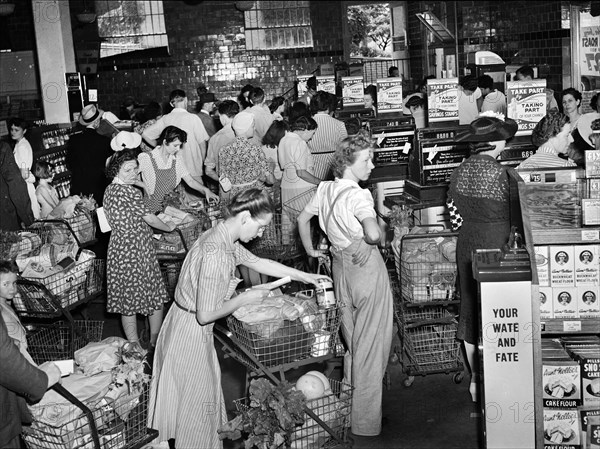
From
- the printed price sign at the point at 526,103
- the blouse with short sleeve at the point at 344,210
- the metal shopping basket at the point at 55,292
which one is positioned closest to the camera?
the blouse with short sleeve at the point at 344,210

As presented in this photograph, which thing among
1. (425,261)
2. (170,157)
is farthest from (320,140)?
(425,261)

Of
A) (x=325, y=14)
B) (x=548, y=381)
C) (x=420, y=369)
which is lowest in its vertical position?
(x=420, y=369)

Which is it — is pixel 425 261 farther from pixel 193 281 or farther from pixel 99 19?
pixel 99 19

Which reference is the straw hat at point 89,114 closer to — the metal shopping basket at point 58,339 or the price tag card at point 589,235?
the metal shopping basket at point 58,339

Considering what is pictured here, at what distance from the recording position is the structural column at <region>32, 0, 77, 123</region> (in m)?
13.5

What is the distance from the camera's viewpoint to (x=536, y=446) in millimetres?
4238

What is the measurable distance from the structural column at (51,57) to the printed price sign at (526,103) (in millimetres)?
7574

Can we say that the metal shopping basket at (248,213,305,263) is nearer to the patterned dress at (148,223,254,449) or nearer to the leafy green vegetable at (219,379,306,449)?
the patterned dress at (148,223,254,449)

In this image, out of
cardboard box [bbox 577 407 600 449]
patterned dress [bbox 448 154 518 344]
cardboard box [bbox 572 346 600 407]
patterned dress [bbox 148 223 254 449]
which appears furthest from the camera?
patterned dress [bbox 448 154 518 344]

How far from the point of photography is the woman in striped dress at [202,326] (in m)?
4.88

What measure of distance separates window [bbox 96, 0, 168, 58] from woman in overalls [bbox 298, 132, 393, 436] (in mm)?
15185

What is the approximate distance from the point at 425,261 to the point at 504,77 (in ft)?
26.8

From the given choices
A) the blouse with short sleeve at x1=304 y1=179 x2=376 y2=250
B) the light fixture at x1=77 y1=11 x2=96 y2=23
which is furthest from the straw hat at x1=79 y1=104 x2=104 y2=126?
the light fixture at x1=77 y1=11 x2=96 y2=23

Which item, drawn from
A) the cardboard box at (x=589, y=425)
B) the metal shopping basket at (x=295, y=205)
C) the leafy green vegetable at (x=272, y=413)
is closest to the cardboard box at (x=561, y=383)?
the cardboard box at (x=589, y=425)
